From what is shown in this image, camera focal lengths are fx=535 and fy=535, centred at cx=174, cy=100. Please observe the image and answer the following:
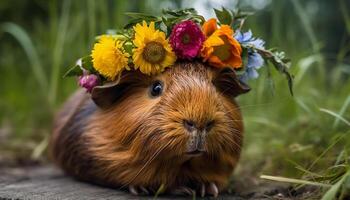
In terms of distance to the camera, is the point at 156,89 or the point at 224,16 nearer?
the point at 156,89

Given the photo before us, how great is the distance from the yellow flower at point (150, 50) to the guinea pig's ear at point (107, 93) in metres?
0.17

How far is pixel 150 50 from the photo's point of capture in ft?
7.57

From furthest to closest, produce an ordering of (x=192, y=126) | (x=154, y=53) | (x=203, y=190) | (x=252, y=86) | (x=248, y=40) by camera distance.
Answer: (x=252, y=86) → (x=248, y=40) → (x=203, y=190) → (x=154, y=53) → (x=192, y=126)

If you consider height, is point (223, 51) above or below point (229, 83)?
above

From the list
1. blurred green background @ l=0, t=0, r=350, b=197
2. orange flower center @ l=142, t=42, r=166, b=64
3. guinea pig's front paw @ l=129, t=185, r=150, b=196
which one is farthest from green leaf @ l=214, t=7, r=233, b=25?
guinea pig's front paw @ l=129, t=185, r=150, b=196

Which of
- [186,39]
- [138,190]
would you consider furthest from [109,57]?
[138,190]

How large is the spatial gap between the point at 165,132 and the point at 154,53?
0.37 metres

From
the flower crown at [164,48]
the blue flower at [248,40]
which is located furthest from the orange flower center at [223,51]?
the blue flower at [248,40]

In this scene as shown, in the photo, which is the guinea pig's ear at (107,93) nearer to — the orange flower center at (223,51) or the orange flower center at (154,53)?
the orange flower center at (154,53)

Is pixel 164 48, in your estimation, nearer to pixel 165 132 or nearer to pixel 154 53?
pixel 154 53

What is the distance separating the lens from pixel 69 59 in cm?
494

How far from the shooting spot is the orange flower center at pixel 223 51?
2367 mm

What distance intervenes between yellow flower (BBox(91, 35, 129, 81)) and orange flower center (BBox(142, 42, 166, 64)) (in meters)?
0.09

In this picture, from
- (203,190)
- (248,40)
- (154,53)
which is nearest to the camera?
(154,53)
